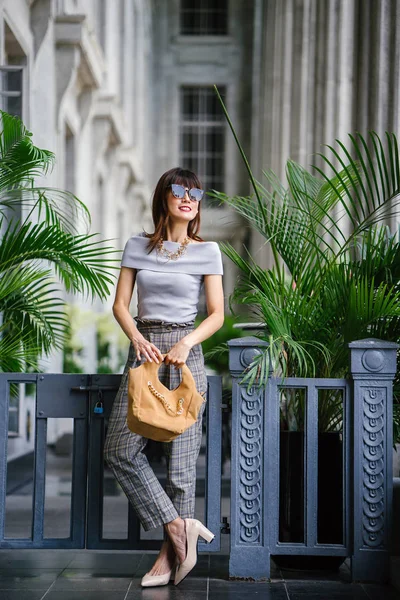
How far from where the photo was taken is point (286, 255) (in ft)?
15.9

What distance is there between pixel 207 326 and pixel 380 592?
4.80 feet

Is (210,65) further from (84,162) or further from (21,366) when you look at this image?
(21,366)

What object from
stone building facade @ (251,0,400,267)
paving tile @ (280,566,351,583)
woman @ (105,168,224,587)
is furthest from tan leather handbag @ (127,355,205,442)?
stone building facade @ (251,0,400,267)

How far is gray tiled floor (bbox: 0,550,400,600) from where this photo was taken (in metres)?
4.10

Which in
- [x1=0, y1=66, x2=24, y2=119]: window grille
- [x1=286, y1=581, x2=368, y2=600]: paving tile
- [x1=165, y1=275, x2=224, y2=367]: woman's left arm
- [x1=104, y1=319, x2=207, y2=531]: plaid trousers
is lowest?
[x1=286, y1=581, x2=368, y2=600]: paving tile

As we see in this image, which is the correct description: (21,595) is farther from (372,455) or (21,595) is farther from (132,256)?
(372,455)

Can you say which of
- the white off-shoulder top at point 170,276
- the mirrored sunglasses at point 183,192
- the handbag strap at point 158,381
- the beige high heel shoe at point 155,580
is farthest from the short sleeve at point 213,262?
the beige high heel shoe at point 155,580

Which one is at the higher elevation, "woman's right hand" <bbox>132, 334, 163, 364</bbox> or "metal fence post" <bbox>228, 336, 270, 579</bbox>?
"woman's right hand" <bbox>132, 334, 163, 364</bbox>

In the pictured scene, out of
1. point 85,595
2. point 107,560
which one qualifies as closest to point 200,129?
point 107,560

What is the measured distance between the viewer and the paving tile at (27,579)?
4.19m

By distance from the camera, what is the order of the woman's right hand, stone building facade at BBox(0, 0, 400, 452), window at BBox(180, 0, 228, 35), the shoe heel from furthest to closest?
window at BBox(180, 0, 228, 35) → stone building facade at BBox(0, 0, 400, 452) → the shoe heel → the woman's right hand

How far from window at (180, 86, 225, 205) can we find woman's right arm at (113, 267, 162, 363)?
26.2 m

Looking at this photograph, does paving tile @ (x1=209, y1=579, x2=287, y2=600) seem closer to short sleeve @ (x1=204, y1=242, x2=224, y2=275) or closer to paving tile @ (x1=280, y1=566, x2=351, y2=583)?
paving tile @ (x1=280, y1=566, x2=351, y2=583)

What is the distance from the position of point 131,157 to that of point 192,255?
1512 cm
